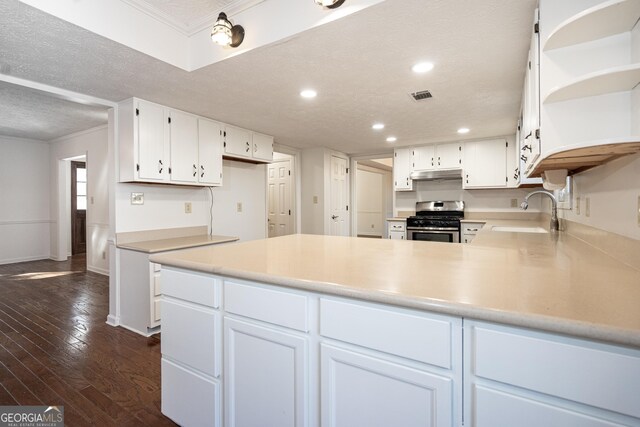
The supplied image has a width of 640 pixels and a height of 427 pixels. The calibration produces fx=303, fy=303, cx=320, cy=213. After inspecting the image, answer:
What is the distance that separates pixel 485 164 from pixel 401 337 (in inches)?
178

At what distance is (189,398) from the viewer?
4.83ft

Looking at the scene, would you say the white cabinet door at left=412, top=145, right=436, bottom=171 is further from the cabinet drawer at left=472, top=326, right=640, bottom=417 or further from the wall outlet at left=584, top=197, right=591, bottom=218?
the cabinet drawer at left=472, top=326, right=640, bottom=417

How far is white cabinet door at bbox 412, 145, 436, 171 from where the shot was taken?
16.6 feet

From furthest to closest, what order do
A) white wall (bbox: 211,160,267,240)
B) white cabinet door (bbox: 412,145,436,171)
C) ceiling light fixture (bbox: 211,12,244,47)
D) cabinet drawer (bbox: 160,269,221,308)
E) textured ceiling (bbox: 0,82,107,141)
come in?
1. white cabinet door (bbox: 412,145,436,171)
2. white wall (bbox: 211,160,267,240)
3. textured ceiling (bbox: 0,82,107,141)
4. ceiling light fixture (bbox: 211,12,244,47)
5. cabinet drawer (bbox: 160,269,221,308)

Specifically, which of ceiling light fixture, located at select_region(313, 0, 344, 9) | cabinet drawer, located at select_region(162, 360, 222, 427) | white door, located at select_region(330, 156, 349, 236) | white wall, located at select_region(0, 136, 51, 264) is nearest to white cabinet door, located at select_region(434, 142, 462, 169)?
white door, located at select_region(330, 156, 349, 236)

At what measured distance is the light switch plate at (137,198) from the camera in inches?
121

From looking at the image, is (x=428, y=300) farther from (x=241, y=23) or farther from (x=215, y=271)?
(x=241, y=23)

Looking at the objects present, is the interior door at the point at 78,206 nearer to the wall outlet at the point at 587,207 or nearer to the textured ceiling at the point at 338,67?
the textured ceiling at the point at 338,67

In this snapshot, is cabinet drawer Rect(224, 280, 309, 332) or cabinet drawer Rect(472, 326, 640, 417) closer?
cabinet drawer Rect(472, 326, 640, 417)

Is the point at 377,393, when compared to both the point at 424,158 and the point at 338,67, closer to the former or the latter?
the point at 338,67

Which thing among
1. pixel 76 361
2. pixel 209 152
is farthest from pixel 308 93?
pixel 76 361

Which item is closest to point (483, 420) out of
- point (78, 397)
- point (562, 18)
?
point (562, 18)

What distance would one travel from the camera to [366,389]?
1.00m

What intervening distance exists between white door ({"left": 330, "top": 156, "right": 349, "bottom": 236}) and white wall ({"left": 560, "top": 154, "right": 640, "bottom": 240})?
387 centimetres
